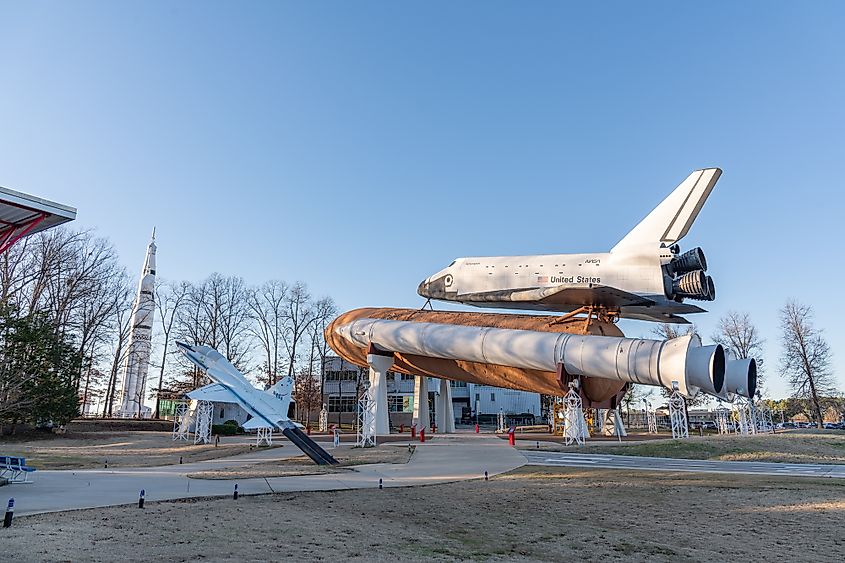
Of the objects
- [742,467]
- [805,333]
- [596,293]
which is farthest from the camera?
[805,333]

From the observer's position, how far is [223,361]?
2581 cm

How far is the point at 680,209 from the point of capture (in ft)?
77.1

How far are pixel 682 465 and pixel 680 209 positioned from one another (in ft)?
34.7

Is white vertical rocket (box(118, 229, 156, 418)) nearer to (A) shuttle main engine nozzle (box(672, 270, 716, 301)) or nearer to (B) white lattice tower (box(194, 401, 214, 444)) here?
(B) white lattice tower (box(194, 401, 214, 444))

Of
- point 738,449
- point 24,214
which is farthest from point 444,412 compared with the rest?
point 24,214

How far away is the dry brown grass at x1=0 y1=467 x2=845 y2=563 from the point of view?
7770 millimetres

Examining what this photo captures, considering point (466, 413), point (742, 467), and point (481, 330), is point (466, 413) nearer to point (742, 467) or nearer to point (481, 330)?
point (481, 330)

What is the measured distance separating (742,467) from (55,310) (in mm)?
42254

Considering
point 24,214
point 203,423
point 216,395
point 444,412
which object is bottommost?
point 203,423

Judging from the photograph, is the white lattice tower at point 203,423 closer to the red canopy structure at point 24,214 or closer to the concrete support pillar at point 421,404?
the concrete support pillar at point 421,404

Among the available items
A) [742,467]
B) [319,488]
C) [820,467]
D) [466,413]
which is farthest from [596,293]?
[466,413]

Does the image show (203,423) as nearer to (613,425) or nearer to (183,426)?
(183,426)

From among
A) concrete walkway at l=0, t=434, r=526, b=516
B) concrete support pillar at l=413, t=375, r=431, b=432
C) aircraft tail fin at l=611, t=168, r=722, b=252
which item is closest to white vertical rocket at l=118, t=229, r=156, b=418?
concrete support pillar at l=413, t=375, r=431, b=432

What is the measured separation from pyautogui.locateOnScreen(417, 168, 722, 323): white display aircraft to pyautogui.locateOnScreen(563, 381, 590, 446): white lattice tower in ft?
13.6
